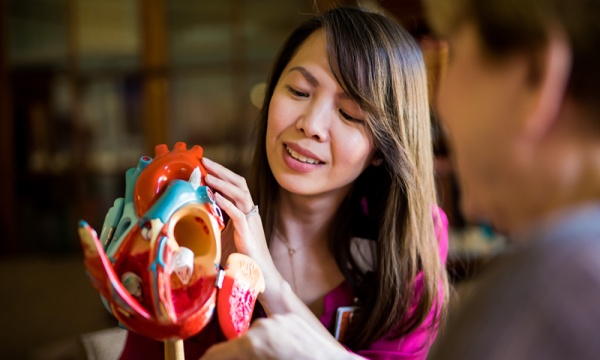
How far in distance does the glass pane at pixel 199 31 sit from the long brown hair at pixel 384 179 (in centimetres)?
294

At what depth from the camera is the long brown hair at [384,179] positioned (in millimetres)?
979

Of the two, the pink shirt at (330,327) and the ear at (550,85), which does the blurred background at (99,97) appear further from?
the ear at (550,85)

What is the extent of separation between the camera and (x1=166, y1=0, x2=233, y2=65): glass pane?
3.95 metres

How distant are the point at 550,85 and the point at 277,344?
365 mm

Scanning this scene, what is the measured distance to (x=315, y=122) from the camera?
0.95m

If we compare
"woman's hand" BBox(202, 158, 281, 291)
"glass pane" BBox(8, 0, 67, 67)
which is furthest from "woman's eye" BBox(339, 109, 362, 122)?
"glass pane" BBox(8, 0, 67, 67)

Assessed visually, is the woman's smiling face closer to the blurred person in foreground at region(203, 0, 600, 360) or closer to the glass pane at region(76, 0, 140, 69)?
the blurred person in foreground at region(203, 0, 600, 360)

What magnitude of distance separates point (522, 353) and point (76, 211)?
403 cm

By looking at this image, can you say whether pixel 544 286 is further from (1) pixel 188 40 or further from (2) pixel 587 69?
(1) pixel 188 40

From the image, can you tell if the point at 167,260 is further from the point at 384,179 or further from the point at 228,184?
the point at 384,179

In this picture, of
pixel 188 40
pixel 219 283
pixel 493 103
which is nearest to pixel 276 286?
pixel 219 283

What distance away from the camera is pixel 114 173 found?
13.6 feet

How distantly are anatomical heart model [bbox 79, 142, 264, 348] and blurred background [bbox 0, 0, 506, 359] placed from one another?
2995 mm

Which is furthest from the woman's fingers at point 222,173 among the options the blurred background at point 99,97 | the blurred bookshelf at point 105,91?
the blurred bookshelf at point 105,91
